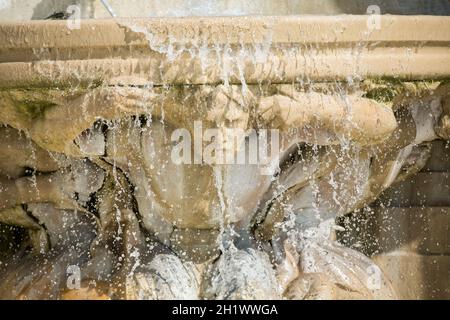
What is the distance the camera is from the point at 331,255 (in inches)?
121

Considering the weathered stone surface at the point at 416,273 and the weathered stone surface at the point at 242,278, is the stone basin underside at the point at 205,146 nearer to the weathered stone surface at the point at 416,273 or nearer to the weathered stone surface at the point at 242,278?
the weathered stone surface at the point at 242,278

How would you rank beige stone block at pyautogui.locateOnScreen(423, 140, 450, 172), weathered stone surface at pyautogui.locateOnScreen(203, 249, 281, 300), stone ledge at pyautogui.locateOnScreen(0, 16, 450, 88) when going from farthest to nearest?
beige stone block at pyautogui.locateOnScreen(423, 140, 450, 172)
weathered stone surface at pyautogui.locateOnScreen(203, 249, 281, 300)
stone ledge at pyautogui.locateOnScreen(0, 16, 450, 88)

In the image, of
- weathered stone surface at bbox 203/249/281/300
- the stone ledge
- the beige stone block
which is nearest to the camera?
the stone ledge

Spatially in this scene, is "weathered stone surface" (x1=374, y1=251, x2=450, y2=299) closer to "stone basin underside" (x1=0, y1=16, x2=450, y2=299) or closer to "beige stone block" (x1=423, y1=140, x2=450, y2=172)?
"stone basin underside" (x1=0, y1=16, x2=450, y2=299)

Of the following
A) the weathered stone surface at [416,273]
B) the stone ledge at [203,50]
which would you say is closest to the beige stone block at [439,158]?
the weathered stone surface at [416,273]

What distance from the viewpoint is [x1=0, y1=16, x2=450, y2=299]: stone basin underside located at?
94.8 inches

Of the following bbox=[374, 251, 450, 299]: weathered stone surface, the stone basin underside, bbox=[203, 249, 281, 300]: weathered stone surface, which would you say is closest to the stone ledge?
the stone basin underside

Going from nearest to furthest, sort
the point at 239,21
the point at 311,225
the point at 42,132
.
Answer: the point at 239,21 < the point at 42,132 < the point at 311,225

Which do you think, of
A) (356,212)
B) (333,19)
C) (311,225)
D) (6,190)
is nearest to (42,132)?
(6,190)

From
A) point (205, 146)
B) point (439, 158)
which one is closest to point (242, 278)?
point (205, 146)

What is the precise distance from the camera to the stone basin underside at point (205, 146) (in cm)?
241
